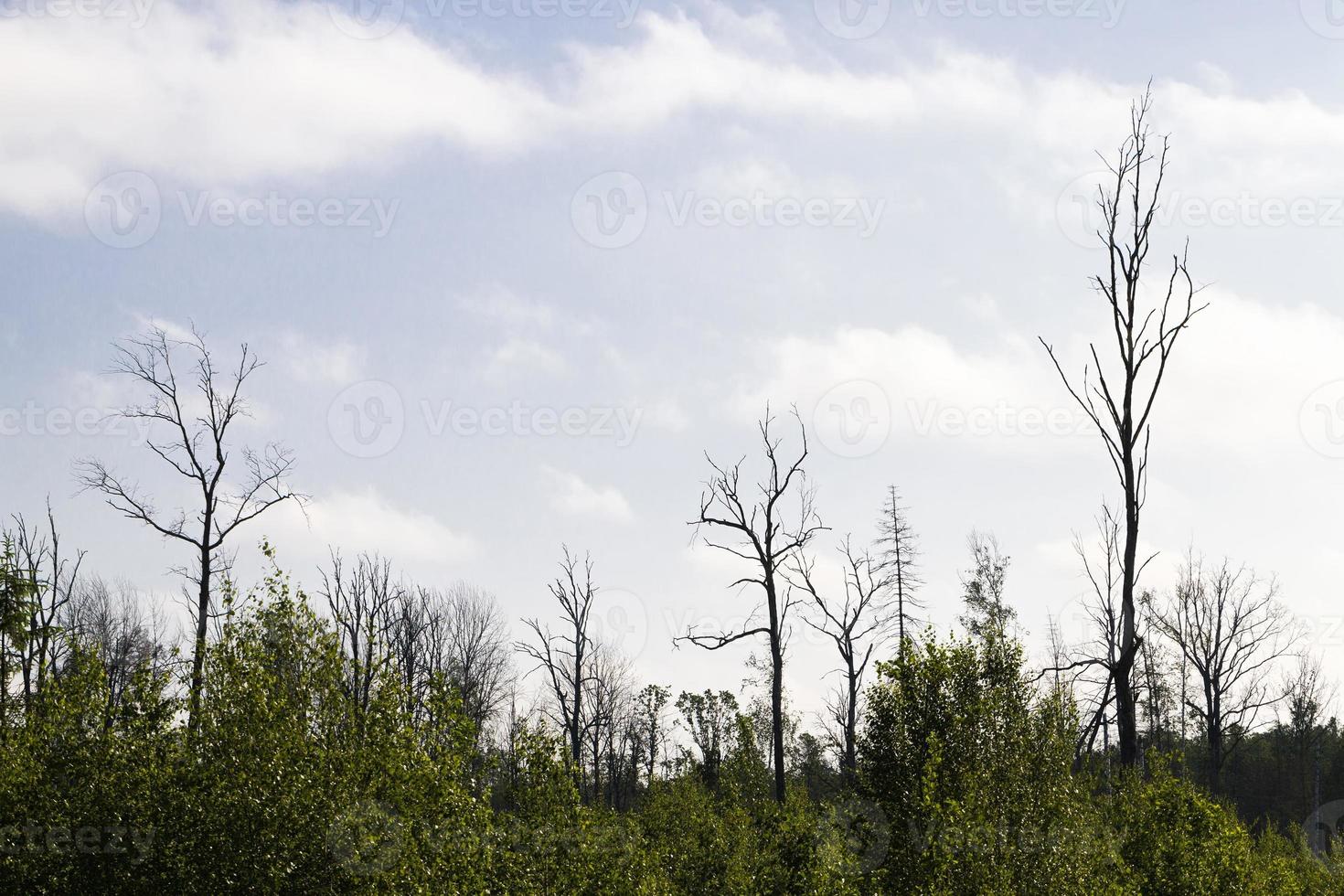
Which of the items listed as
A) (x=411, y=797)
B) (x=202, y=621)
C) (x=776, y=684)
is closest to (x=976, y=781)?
(x=411, y=797)

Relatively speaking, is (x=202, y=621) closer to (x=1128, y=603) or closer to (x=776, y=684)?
(x=776, y=684)

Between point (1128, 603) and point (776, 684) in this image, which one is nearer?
point (1128, 603)

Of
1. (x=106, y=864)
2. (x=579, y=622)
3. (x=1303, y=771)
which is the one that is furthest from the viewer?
(x=1303, y=771)

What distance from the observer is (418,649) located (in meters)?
46.1

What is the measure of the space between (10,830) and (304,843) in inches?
199

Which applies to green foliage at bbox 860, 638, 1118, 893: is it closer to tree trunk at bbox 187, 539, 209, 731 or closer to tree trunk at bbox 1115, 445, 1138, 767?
tree trunk at bbox 1115, 445, 1138, 767

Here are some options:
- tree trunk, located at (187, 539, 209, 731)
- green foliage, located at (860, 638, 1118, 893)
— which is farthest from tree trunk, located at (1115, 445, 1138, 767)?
tree trunk, located at (187, 539, 209, 731)

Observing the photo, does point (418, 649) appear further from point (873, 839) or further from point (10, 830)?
point (873, 839)

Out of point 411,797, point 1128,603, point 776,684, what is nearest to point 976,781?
point 1128,603

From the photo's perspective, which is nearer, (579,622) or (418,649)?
(579,622)

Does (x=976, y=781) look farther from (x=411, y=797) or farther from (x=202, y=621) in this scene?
(x=202, y=621)

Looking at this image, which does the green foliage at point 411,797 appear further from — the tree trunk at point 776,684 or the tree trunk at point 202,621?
the tree trunk at point 776,684

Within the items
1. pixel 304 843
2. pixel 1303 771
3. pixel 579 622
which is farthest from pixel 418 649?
pixel 1303 771

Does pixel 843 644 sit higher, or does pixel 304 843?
pixel 843 644
